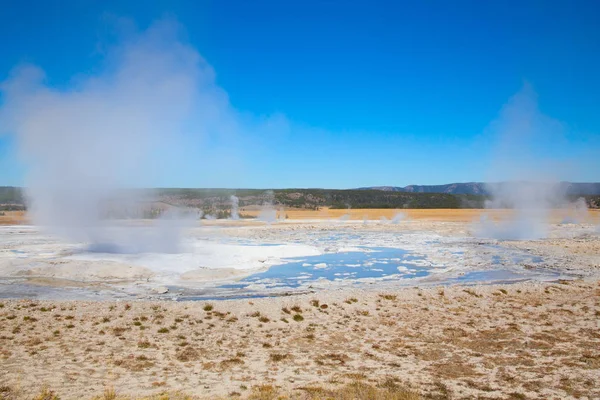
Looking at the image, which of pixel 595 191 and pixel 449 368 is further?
pixel 595 191

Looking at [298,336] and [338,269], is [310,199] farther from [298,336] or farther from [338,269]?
[298,336]

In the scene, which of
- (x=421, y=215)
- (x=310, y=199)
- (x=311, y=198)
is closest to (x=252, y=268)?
(x=421, y=215)

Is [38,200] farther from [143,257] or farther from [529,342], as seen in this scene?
[529,342]

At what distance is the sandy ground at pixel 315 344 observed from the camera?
742 centimetres

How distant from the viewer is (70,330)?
10.4 meters

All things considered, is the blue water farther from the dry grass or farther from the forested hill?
the forested hill

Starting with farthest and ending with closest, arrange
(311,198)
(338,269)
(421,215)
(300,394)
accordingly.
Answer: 1. (311,198)
2. (421,215)
3. (338,269)
4. (300,394)

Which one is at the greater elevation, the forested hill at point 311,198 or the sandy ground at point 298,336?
the forested hill at point 311,198

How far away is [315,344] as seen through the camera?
392 inches

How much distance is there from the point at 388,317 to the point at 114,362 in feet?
23.6

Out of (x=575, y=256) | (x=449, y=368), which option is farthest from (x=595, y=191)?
(x=449, y=368)

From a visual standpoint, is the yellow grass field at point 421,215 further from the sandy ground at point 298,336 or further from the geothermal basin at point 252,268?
the sandy ground at point 298,336

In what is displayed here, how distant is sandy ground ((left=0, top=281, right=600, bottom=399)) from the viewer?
7418mm

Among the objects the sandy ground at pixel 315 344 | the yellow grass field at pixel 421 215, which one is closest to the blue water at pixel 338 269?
the sandy ground at pixel 315 344
